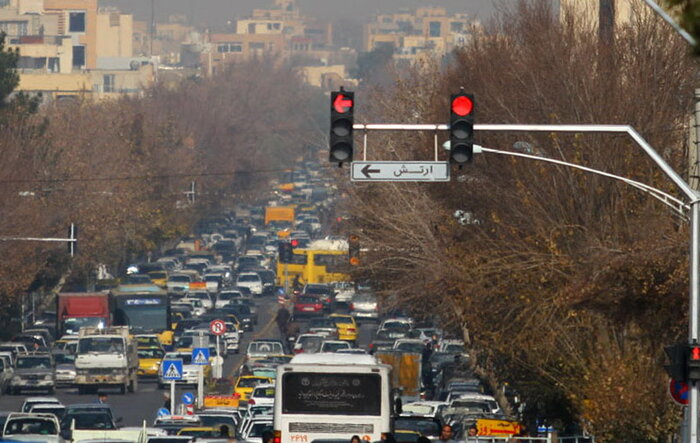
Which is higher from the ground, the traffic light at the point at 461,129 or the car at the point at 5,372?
the traffic light at the point at 461,129

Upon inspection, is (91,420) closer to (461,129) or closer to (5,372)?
(5,372)

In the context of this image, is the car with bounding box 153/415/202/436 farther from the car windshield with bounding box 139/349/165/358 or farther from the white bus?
the car windshield with bounding box 139/349/165/358

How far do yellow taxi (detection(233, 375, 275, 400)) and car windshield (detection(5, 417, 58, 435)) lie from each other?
14553mm

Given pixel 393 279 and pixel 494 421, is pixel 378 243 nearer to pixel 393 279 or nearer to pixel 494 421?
pixel 393 279

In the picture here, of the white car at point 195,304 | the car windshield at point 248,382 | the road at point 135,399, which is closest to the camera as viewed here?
the road at point 135,399

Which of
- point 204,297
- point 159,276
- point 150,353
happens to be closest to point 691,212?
point 150,353

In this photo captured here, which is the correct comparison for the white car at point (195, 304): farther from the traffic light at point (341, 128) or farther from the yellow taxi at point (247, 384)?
the traffic light at point (341, 128)

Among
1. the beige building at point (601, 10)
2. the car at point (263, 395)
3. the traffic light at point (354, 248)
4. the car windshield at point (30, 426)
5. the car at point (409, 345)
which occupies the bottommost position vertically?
the car at point (409, 345)

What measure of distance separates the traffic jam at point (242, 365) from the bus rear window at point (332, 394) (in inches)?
0.8

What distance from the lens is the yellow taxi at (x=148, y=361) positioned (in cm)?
6431

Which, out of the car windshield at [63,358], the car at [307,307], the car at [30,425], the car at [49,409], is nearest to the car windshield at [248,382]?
the car at [49,409]

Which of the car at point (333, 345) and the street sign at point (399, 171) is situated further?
the car at point (333, 345)

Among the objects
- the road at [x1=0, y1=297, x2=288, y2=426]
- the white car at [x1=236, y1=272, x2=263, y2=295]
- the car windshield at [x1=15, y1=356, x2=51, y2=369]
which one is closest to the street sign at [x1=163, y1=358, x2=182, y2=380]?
the road at [x1=0, y1=297, x2=288, y2=426]

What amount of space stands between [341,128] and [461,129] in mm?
1462
